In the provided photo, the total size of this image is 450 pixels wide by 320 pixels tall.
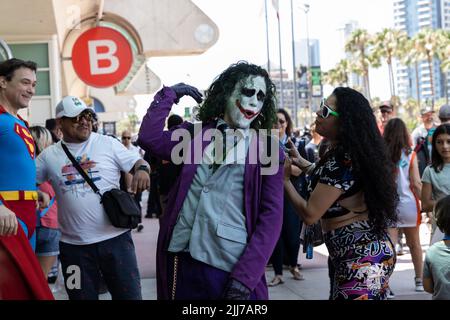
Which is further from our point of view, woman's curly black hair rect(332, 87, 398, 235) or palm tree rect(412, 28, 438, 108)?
palm tree rect(412, 28, 438, 108)

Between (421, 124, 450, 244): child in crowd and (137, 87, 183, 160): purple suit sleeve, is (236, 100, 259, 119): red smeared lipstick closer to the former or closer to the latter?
(137, 87, 183, 160): purple suit sleeve

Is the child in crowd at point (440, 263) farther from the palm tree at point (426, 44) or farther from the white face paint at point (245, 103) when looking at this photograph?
the palm tree at point (426, 44)

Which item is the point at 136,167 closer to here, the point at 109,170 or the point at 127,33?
the point at 109,170

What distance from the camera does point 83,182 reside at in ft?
16.8

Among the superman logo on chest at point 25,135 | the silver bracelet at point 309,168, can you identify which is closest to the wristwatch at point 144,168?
the superman logo on chest at point 25,135

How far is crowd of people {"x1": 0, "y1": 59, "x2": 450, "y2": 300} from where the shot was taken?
3.46 meters

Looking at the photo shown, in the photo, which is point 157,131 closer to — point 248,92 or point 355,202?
point 248,92

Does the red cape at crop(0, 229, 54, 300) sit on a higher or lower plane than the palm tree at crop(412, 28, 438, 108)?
lower

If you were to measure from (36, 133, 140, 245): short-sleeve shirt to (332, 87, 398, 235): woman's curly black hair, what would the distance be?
1.74 m

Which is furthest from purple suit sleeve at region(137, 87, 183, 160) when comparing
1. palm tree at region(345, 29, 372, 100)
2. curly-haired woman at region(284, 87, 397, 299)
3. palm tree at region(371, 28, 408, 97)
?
palm tree at region(345, 29, 372, 100)

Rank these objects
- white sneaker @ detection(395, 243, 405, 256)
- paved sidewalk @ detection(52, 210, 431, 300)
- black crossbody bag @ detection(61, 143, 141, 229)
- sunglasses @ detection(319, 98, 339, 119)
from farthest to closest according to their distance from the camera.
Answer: white sneaker @ detection(395, 243, 405, 256) → paved sidewalk @ detection(52, 210, 431, 300) → black crossbody bag @ detection(61, 143, 141, 229) → sunglasses @ detection(319, 98, 339, 119)

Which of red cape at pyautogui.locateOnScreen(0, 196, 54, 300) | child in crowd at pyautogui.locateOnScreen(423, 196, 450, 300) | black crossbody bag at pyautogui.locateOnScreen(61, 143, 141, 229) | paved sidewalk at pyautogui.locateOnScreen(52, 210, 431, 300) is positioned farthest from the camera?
paved sidewalk at pyautogui.locateOnScreen(52, 210, 431, 300)
